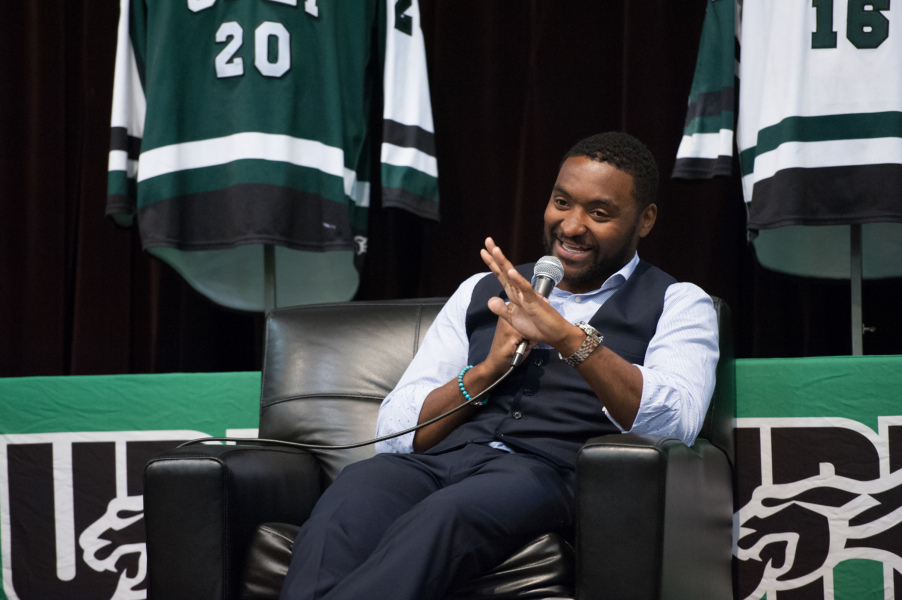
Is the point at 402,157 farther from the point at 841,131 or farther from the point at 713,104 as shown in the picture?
the point at 841,131

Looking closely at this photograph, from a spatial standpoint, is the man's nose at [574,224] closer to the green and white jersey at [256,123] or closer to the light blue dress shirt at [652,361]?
the light blue dress shirt at [652,361]

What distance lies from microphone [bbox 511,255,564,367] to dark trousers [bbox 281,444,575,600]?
173 mm

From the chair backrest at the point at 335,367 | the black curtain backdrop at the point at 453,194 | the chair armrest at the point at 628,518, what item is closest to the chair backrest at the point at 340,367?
the chair backrest at the point at 335,367

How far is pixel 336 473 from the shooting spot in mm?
1689

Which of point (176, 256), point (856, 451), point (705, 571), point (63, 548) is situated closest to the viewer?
point (705, 571)

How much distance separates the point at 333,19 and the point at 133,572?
1.46 m

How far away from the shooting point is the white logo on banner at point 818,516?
1674 millimetres

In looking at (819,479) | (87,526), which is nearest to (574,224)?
(819,479)

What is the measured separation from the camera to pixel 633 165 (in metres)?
1.57

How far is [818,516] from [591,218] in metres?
0.80

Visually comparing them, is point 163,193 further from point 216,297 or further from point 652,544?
point 652,544

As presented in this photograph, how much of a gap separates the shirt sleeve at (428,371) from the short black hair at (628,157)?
13.4 inches

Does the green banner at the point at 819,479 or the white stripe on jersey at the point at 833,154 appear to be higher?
the white stripe on jersey at the point at 833,154

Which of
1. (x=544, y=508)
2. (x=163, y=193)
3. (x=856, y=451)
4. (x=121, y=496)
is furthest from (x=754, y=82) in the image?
(x=121, y=496)
